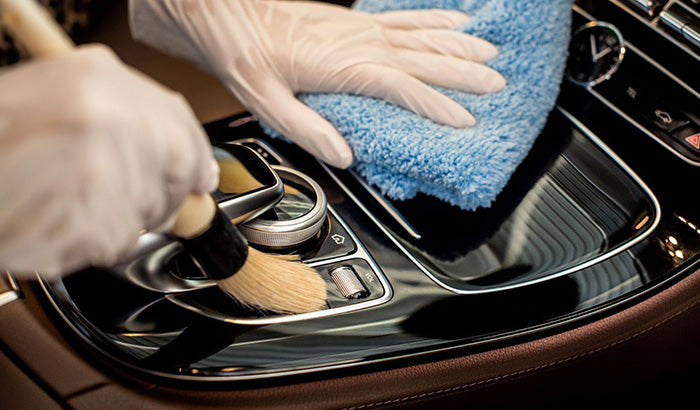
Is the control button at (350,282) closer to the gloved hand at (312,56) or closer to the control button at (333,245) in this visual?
the control button at (333,245)

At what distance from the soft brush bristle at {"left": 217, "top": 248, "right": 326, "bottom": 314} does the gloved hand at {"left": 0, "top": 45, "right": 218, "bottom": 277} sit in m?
0.16

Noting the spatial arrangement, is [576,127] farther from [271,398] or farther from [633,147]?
[271,398]

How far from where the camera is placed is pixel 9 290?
0.50 m

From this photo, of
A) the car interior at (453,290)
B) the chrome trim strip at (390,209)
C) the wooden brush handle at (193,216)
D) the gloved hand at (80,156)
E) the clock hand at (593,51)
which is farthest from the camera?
the clock hand at (593,51)

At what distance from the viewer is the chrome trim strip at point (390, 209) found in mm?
583

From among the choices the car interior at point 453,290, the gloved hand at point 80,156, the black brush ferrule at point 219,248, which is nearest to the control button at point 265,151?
the car interior at point 453,290

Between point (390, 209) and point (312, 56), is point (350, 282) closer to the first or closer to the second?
point (390, 209)

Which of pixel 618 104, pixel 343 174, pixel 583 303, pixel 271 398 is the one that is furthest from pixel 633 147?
pixel 271 398

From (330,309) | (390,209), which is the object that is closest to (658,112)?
(390,209)

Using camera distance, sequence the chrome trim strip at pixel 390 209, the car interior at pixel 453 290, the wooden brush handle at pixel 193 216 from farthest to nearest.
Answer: the chrome trim strip at pixel 390 209
the car interior at pixel 453 290
the wooden brush handle at pixel 193 216

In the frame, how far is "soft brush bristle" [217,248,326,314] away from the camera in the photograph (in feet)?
1.47

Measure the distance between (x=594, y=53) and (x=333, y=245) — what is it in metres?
0.39

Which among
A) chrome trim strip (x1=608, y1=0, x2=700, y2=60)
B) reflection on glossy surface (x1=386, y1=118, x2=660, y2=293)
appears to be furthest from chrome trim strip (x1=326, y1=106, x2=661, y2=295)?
chrome trim strip (x1=608, y1=0, x2=700, y2=60)

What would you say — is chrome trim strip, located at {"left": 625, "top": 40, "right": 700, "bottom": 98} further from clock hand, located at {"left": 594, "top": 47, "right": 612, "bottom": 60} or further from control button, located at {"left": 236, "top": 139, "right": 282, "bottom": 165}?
control button, located at {"left": 236, "top": 139, "right": 282, "bottom": 165}
